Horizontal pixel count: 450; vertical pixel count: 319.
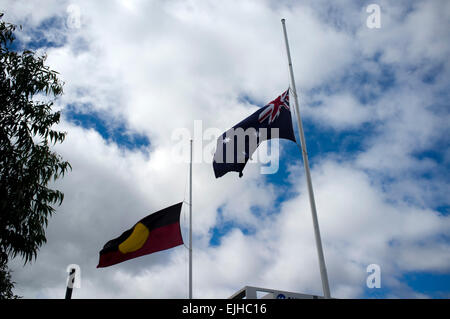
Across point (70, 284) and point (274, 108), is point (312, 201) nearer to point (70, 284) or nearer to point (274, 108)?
point (274, 108)

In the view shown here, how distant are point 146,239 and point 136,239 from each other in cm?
43

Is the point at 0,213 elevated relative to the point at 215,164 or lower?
lower

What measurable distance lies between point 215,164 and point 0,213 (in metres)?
6.74

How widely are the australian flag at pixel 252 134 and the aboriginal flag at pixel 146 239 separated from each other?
401 cm

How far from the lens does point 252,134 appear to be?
11.2 m

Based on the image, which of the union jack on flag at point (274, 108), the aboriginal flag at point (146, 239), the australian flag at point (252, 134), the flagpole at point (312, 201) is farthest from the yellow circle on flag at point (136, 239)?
the flagpole at point (312, 201)

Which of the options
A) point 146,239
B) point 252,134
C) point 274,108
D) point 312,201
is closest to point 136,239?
point 146,239

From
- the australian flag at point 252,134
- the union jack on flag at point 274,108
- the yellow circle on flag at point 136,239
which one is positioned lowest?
the yellow circle on flag at point 136,239

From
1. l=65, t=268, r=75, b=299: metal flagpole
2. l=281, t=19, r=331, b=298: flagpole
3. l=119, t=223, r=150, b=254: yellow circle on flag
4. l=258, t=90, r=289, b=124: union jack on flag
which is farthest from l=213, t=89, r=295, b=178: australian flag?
l=65, t=268, r=75, b=299: metal flagpole

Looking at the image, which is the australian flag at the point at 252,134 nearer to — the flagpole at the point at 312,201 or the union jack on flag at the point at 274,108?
the union jack on flag at the point at 274,108

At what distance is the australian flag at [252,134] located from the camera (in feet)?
35.7
